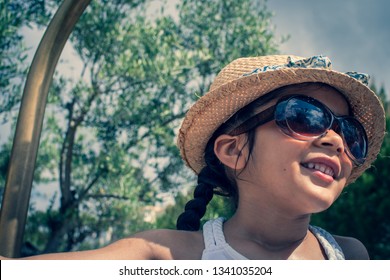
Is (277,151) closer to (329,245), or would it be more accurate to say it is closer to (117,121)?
(329,245)

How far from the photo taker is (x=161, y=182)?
24.5ft

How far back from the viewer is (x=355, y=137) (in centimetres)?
253

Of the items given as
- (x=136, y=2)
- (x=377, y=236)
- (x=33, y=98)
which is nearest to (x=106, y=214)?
(x=136, y=2)

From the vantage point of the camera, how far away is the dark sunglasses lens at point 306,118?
94.0 inches

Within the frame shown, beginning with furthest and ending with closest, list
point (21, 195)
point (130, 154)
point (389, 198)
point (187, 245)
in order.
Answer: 1. point (389, 198)
2. point (130, 154)
3. point (21, 195)
4. point (187, 245)

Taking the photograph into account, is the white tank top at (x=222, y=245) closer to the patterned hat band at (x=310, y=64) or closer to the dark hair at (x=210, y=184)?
the dark hair at (x=210, y=184)

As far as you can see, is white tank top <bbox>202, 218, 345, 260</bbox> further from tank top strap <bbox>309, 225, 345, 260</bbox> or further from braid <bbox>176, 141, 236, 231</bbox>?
braid <bbox>176, 141, 236, 231</bbox>

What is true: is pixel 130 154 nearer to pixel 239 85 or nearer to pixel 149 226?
pixel 149 226

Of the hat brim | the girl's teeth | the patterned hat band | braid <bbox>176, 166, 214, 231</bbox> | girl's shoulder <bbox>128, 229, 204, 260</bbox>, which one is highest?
the patterned hat band

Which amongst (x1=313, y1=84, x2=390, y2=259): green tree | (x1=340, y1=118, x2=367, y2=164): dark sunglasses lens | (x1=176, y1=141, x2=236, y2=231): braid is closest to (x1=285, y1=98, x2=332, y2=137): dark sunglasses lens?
(x1=340, y1=118, x2=367, y2=164): dark sunglasses lens

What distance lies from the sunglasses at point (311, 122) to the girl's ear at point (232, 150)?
0.17 m

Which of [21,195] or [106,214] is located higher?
[106,214]

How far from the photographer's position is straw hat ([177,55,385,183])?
247 centimetres
